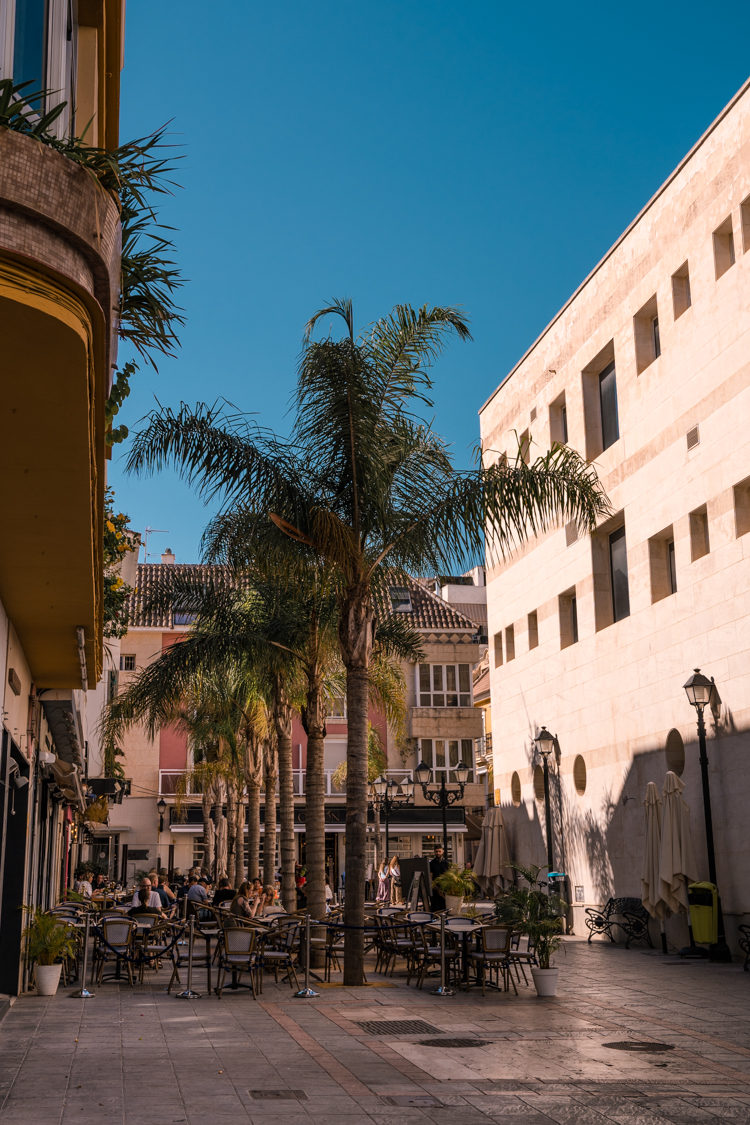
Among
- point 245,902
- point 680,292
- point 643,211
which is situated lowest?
point 245,902

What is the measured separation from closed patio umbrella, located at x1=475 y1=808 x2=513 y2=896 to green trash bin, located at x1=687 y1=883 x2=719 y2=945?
10.3 meters

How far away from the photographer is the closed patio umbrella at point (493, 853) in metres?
28.6

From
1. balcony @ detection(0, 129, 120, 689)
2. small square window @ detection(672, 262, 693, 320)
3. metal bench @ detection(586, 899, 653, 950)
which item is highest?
small square window @ detection(672, 262, 693, 320)

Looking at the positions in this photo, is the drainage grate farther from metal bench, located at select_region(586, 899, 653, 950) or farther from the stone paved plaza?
metal bench, located at select_region(586, 899, 653, 950)

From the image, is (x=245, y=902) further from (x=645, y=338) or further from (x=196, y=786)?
(x=196, y=786)

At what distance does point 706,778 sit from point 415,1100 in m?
11.7

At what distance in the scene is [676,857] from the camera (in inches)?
727

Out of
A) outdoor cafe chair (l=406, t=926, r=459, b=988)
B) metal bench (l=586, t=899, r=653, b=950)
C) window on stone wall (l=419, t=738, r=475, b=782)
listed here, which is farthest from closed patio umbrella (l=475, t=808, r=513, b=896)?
window on stone wall (l=419, t=738, r=475, b=782)

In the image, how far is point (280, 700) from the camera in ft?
79.4

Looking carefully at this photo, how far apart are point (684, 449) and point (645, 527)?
2025mm

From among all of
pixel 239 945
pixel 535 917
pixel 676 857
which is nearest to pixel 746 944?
pixel 676 857

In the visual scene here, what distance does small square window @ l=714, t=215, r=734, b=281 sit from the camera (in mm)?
19719

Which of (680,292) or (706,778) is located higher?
(680,292)

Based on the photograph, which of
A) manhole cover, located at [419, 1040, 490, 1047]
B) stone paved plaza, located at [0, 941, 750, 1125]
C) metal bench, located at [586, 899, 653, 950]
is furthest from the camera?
metal bench, located at [586, 899, 653, 950]
